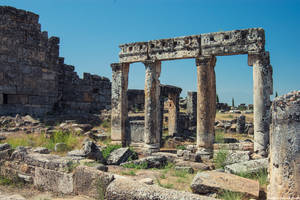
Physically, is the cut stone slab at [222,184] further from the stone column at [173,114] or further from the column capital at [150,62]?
the stone column at [173,114]

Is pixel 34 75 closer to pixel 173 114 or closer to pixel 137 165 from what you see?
pixel 173 114

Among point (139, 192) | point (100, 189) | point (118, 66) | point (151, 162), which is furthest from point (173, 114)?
point (139, 192)

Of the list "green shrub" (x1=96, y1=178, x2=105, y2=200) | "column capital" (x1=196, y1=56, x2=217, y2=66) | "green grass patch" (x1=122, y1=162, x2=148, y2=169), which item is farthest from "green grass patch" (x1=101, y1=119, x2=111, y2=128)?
"green shrub" (x1=96, y1=178, x2=105, y2=200)

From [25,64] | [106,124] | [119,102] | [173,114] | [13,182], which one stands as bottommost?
[13,182]

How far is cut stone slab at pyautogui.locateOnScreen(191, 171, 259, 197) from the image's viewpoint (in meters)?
5.17

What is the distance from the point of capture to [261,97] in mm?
9953

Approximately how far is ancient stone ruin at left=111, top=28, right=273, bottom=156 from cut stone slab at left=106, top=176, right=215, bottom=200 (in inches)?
236

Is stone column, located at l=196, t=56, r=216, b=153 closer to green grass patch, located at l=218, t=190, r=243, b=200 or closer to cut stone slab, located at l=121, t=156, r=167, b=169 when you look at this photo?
cut stone slab, located at l=121, t=156, r=167, b=169

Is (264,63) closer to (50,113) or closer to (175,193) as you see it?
(175,193)

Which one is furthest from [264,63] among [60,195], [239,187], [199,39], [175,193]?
[60,195]

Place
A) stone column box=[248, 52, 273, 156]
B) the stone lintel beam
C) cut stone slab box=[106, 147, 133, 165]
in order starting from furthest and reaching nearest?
1. the stone lintel beam
2. stone column box=[248, 52, 273, 156]
3. cut stone slab box=[106, 147, 133, 165]

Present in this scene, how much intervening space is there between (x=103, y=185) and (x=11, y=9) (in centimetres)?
1466

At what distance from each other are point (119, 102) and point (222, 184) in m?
8.72

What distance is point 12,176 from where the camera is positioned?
756 cm
